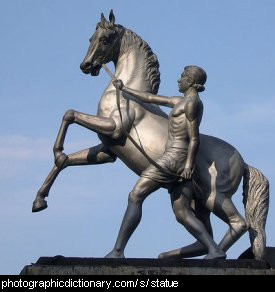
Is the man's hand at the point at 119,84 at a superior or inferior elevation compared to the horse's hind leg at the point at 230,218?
superior

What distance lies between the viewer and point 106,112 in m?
18.2

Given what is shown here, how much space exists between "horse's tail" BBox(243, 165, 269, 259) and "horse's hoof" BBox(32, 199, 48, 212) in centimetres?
218

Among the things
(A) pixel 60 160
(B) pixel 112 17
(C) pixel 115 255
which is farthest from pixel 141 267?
(B) pixel 112 17

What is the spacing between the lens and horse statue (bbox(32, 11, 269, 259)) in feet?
59.1

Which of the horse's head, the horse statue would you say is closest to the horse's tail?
the horse statue

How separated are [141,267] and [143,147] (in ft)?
5.08

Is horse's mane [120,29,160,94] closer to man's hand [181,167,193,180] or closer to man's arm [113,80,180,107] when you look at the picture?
man's arm [113,80,180,107]

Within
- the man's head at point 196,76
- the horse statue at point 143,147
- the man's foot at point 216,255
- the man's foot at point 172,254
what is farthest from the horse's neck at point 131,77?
the man's foot at point 216,255

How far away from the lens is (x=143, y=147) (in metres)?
17.9

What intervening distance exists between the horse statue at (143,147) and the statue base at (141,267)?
26.4 inches

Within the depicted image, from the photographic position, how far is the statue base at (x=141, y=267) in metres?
16.9

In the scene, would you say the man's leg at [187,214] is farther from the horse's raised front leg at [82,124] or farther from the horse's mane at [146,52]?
the horse's mane at [146,52]
